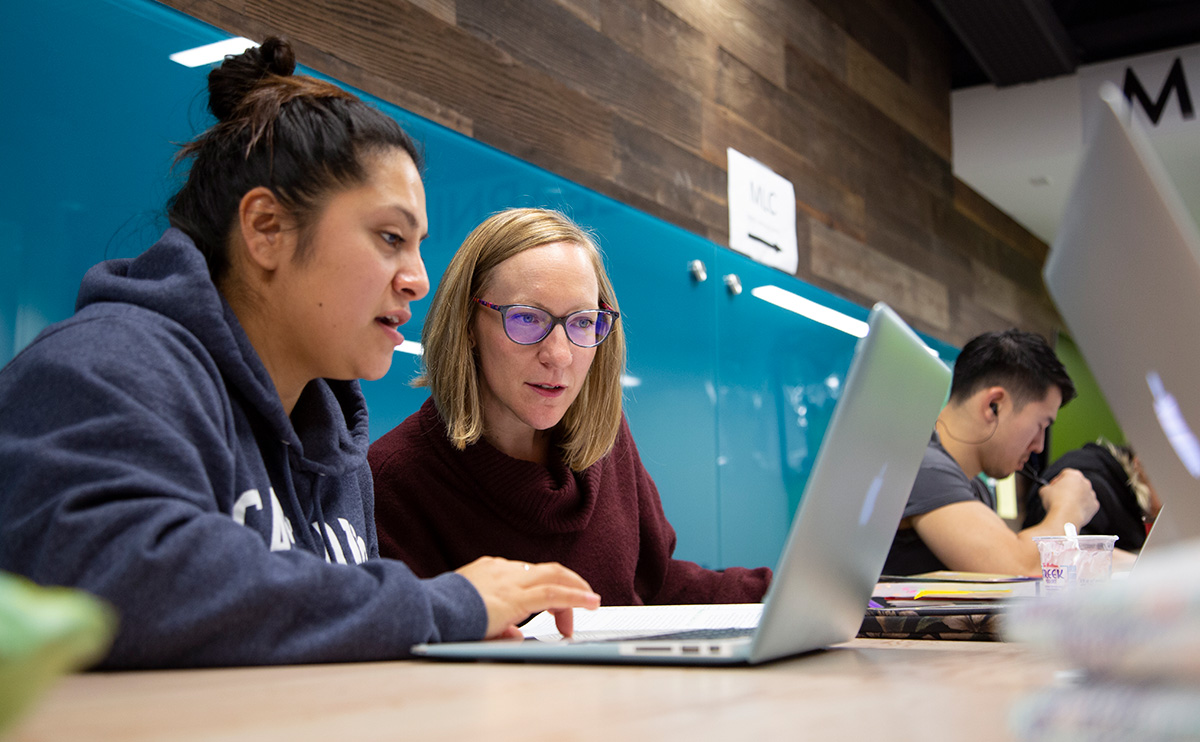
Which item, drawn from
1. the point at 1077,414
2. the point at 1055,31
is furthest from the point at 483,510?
the point at 1077,414

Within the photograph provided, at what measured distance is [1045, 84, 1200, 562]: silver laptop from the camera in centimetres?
67

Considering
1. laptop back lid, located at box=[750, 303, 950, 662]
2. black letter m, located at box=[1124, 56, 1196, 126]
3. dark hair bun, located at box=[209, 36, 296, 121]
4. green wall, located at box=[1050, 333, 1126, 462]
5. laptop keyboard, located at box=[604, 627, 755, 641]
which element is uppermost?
black letter m, located at box=[1124, 56, 1196, 126]

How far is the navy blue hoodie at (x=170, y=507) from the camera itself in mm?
680

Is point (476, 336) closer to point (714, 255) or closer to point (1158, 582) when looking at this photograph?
point (714, 255)

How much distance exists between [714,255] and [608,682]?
215cm

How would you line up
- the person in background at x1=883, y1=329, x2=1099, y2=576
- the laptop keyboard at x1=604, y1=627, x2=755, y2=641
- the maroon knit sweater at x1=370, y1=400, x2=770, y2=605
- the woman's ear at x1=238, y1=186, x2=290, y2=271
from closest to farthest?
the laptop keyboard at x1=604, y1=627, x2=755, y2=641
the woman's ear at x1=238, y1=186, x2=290, y2=271
the maroon knit sweater at x1=370, y1=400, x2=770, y2=605
the person in background at x1=883, y1=329, x2=1099, y2=576

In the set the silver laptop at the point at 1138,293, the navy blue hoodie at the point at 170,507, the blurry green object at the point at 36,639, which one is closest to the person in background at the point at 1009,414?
the silver laptop at the point at 1138,293

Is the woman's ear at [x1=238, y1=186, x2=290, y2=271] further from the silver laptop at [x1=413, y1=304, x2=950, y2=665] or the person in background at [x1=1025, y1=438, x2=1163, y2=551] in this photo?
the person in background at [x1=1025, y1=438, x2=1163, y2=551]

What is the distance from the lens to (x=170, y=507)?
71 cm

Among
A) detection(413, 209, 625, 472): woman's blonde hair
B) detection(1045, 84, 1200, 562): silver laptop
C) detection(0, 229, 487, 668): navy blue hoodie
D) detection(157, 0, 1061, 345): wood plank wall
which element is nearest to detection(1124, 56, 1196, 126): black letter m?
detection(157, 0, 1061, 345): wood plank wall

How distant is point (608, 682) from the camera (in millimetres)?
586

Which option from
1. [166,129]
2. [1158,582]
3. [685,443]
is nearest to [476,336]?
[166,129]

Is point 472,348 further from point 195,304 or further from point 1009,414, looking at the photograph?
point 1009,414

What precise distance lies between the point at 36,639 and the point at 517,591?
0.60m
